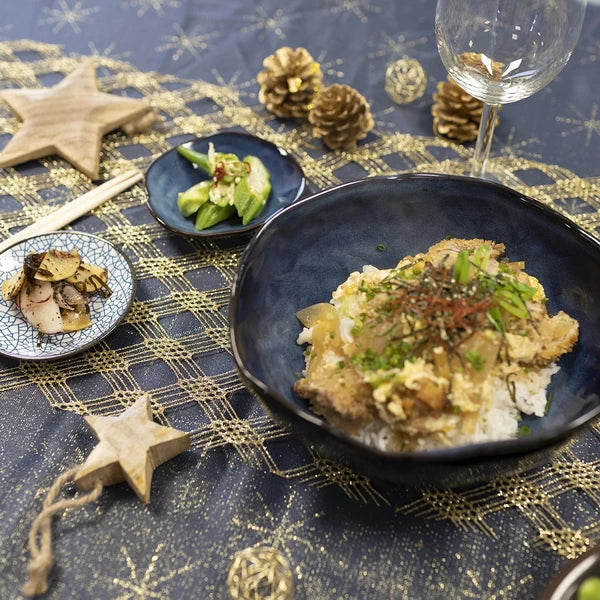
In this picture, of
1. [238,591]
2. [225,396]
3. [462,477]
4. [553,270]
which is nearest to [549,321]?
[553,270]

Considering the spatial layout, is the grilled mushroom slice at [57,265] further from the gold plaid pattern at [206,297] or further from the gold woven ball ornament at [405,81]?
the gold woven ball ornament at [405,81]

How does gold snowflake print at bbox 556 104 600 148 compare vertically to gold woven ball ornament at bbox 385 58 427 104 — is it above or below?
below

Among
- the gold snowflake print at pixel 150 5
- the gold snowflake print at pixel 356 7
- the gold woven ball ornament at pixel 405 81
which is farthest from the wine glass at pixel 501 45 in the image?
Result: the gold snowflake print at pixel 150 5

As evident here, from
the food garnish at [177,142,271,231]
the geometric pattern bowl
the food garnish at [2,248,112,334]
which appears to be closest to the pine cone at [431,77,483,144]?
the food garnish at [177,142,271,231]

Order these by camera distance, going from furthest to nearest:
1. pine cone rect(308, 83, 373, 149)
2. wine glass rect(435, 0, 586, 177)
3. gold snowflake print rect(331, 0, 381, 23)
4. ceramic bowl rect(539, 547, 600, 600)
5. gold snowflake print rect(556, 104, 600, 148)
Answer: gold snowflake print rect(331, 0, 381, 23), gold snowflake print rect(556, 104, 600, 148), pine cone rect(308, 83, 373, 149), wine glass rect(435, 0, 586, 177), ceramic bowl rect(539, 547, 600, 600)

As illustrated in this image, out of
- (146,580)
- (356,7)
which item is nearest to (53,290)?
(146,580)

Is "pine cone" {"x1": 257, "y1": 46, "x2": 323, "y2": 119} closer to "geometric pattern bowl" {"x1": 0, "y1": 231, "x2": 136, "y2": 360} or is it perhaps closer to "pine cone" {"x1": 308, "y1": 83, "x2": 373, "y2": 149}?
"pine cone" {"x1": 308, "y1": 83, "x2": 373, "y2": 149}
